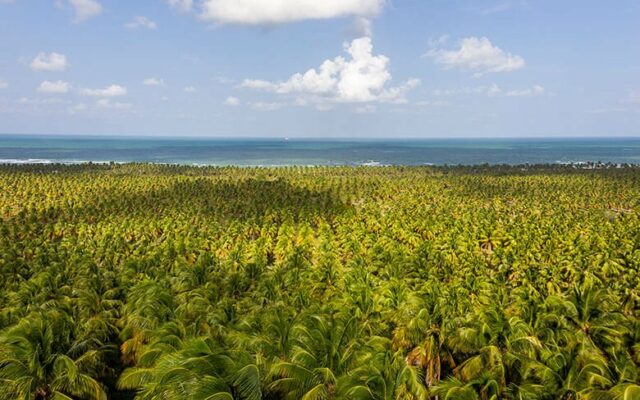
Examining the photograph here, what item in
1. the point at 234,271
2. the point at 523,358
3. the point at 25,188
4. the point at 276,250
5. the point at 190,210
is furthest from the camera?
the point at 25,188

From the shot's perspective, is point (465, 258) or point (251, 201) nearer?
point (465, 258)

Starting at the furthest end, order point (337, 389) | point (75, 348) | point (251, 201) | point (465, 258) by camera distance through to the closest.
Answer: point (251, 201) < point (465, 258) < point (75, 348) < point (337, 389)

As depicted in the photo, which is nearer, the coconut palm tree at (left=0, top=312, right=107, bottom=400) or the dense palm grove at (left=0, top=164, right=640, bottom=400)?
the dense palm grove at (left=0, top=164, right=640, bottom=400)

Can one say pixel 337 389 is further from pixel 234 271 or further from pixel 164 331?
Result: pixel 234 271

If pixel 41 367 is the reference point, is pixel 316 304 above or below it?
above

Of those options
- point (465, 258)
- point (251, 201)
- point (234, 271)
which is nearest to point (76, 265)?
point (234, 271)

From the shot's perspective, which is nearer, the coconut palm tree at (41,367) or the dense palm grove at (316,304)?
the dense palm grove at (316,304)

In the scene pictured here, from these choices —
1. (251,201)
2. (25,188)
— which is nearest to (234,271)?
(251,201)

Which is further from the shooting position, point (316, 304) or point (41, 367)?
point (316, 304)
